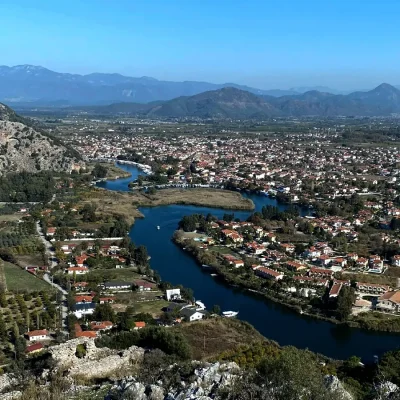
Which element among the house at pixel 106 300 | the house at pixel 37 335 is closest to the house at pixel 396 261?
the house at pixel 106 300

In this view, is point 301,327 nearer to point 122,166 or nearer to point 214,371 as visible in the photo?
point 214,371

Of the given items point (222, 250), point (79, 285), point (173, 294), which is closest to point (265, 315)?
point (173, 294)

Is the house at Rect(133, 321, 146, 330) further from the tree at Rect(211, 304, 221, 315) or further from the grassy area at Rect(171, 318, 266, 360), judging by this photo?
the tree at Rect(211, 304, 221, 315)

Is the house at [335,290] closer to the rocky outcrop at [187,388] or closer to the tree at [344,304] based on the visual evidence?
the tree at [344,304]

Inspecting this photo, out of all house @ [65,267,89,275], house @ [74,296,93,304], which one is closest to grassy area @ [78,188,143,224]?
house @ [65,267,89,275]

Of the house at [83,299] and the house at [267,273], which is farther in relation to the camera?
the house at [267,273]
